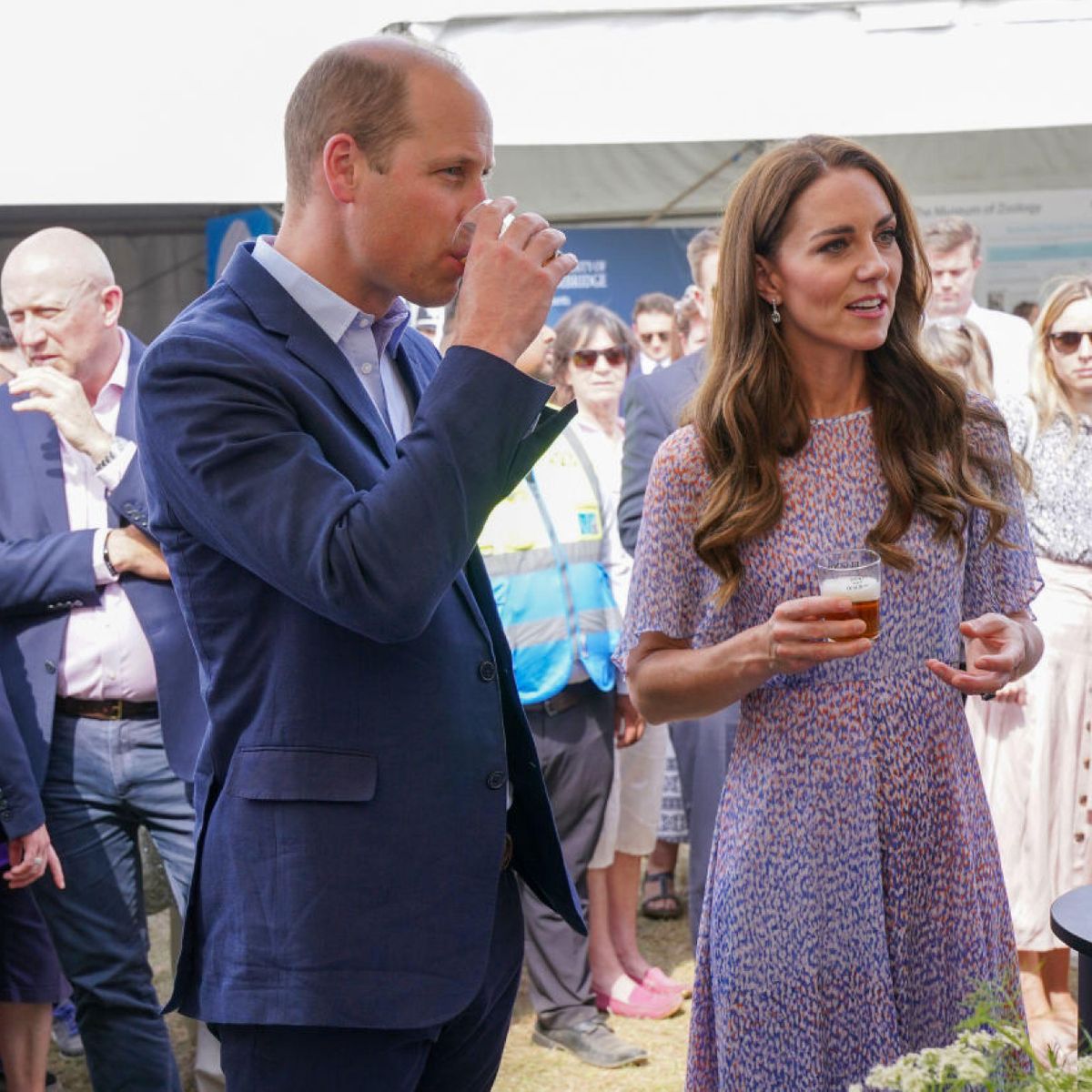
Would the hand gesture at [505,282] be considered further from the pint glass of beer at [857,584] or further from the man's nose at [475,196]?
the pint glass of beer at [857,584]

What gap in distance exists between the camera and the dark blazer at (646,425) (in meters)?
4.64

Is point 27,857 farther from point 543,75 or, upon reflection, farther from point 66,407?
point 543,75

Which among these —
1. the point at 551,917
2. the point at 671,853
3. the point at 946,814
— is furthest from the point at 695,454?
the point at 671,853

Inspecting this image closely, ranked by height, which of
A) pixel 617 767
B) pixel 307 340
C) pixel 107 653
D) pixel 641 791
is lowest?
pixel 641 791

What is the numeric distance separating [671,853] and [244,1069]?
4.56 m

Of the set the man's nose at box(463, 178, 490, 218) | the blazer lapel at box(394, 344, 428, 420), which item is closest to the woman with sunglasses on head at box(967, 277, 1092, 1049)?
the blazer lapel at box(394, 344, 428, 420)

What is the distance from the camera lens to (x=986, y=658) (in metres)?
2.22

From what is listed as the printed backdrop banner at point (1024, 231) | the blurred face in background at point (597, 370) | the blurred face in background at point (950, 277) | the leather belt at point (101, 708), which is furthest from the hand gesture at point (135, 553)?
the printed backdrop banner at point (1024, 231)

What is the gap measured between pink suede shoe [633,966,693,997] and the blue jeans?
195cm

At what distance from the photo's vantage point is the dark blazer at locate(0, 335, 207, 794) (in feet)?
11.1

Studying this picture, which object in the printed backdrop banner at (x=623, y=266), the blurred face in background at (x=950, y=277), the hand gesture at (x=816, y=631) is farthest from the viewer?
the printed backdrop banner at (x=623, y=266)

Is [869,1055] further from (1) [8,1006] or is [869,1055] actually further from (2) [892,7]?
(2) [892,7]

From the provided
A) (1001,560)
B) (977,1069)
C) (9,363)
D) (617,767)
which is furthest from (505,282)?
(9,363)

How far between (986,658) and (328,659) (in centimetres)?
100
